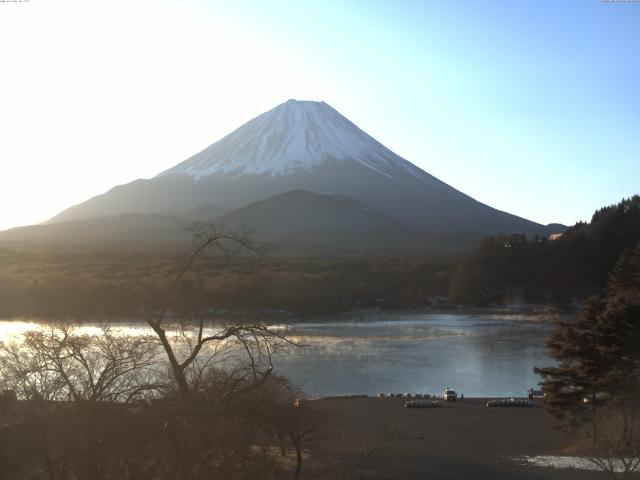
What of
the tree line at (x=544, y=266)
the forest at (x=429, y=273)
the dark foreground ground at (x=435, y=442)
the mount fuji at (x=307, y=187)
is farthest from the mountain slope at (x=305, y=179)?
the dark foreground ground at (x=435, y=442)

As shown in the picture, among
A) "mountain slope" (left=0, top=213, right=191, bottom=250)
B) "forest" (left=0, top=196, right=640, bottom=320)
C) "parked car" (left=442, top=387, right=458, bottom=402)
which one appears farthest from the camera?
"mountain slope" (left=0, top=213, right=191, bottom=250)

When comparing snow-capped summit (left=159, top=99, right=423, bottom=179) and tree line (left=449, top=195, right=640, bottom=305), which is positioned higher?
snow-capped summit (left=159, top=99, right=423, bottom=179)

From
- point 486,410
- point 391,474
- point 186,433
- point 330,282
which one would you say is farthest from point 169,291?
point 330,282

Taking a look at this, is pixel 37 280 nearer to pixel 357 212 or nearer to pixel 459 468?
pixel 459 468

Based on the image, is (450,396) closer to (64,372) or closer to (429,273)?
(64,372)

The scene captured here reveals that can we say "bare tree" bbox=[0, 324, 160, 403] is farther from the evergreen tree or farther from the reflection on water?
the reflection on water

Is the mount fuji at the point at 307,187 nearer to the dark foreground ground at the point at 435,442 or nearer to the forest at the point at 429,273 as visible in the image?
the forest at the point at 429,273

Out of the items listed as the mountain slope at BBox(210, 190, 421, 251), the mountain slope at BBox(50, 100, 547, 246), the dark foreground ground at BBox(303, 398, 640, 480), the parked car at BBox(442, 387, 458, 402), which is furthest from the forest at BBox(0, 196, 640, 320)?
the mountain slope at BBox(50, 100, 547, 246)
